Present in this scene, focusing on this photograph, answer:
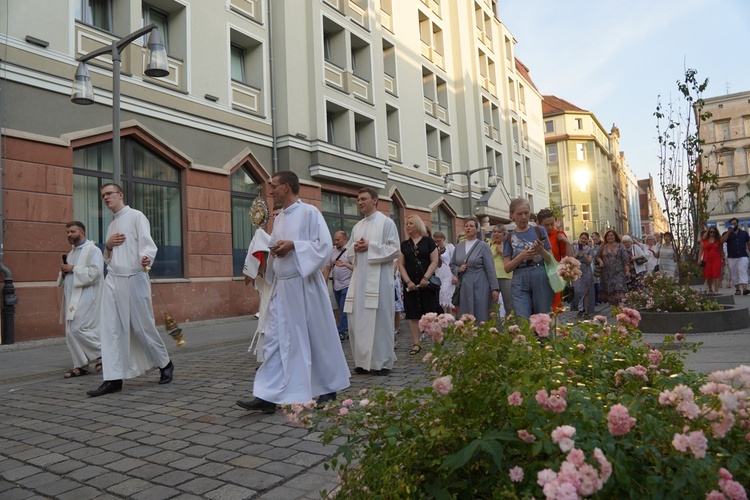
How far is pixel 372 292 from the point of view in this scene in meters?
6.70

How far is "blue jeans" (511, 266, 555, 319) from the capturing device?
6.15m

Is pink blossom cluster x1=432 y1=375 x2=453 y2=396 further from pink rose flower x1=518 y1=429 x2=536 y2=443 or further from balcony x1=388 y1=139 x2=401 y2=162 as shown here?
balcony x1=388 y1=139 x2=401 y2=162

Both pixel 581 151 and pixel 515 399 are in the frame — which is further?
pixel 581 151

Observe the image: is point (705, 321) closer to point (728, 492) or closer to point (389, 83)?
point (728, 492)

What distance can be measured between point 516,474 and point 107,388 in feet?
17.4

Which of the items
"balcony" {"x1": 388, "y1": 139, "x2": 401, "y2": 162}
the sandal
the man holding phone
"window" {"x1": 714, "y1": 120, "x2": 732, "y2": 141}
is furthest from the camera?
"window" {"x1": 714, "y1": 120, "x2": 732, "y2": 141}

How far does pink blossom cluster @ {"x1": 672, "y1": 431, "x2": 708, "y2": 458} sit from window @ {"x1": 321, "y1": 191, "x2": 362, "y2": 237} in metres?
18.1

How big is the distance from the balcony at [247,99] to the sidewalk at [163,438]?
10.6 metres

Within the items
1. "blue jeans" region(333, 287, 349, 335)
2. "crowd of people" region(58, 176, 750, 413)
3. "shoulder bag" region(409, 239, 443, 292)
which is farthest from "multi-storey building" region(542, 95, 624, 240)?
"crowd of people" region(58, 176, 750, 413)

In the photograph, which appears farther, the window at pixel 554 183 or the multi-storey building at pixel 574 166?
the window at pixel 554 183

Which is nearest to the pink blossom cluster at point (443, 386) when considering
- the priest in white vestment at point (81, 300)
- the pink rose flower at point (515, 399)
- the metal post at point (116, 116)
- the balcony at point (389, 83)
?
the pink rose flower at point (515, 399)

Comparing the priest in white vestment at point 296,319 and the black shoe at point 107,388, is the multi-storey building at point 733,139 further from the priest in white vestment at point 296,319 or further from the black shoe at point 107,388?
the black shoe at point 107,388

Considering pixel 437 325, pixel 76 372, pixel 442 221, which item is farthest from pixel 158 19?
pixel 442 221

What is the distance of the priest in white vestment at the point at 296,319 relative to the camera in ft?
15.8
